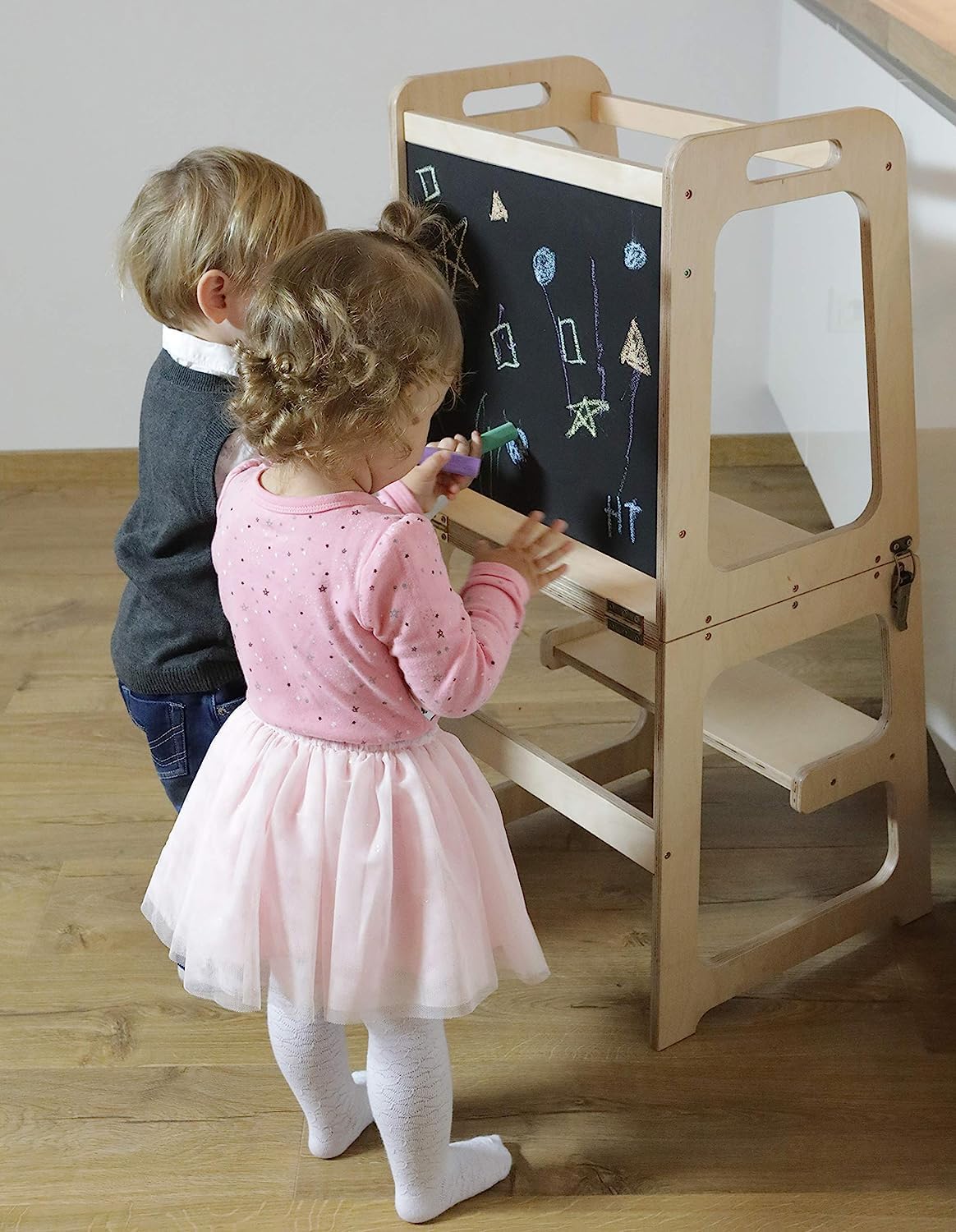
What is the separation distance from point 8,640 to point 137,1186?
1.19m

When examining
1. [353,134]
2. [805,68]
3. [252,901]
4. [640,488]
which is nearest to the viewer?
[252,901]

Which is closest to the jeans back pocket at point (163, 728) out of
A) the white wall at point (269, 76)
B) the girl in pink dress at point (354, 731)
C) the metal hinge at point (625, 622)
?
the girl in pink dress at point (354, 731)

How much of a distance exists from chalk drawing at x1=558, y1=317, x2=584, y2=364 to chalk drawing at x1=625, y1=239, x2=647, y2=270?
11 centimetres

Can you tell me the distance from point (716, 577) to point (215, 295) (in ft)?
1.67

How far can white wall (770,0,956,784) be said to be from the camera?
142cm

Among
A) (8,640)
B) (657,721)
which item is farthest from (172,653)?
(8,640)

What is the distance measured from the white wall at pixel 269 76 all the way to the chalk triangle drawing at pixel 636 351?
153 centimetres

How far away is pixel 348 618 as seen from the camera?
976mm

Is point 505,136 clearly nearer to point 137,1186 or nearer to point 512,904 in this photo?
point 512,904

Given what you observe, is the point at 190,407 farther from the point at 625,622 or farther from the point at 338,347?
the point at 625,622

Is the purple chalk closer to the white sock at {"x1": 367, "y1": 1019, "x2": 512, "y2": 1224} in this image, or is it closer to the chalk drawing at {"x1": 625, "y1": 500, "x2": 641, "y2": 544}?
the chalk drawing at {"x1": 625, "y1": 500, "x2": 641, "y2": 544}

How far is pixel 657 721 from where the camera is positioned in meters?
1.22

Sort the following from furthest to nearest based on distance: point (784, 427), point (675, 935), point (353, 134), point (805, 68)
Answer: point (784, 427) < point (353, 134) < point (805, 68) < point (675, 935)

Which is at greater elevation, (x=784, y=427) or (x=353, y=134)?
(x=353, y=134)
